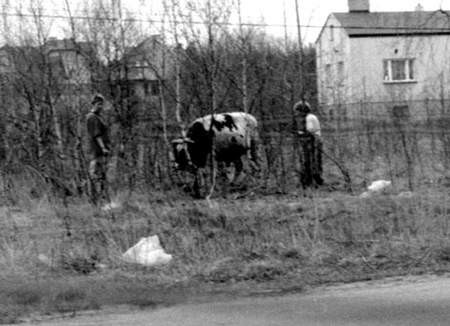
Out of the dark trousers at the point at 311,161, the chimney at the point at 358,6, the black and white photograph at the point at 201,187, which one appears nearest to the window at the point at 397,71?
the chimney at the point at 358,6

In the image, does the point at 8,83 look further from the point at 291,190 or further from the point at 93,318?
the point at 93,318

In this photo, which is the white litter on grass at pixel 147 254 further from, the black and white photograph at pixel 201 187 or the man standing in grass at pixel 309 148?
the man standing in grass at pixel 309 148

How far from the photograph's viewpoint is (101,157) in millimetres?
13922

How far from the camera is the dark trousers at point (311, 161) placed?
14914 mm

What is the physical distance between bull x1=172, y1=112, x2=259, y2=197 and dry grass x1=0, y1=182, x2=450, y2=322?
1440 millimetres

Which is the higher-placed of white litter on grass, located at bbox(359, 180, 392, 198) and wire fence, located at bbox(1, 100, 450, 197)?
wire fence, located at bbox(1, 100, 450, 197)

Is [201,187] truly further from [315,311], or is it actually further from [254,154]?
[315,311]

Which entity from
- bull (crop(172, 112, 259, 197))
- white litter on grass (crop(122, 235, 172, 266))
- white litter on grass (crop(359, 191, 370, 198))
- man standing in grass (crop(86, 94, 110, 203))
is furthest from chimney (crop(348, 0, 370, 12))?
white litter on grass (crop(122, 235, 172, 266))

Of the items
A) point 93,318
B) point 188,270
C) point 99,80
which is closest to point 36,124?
point 99,80

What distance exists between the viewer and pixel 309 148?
15.2 meters

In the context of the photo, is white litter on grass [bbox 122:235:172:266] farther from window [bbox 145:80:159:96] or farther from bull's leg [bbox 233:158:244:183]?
window [bbox 145:80:159:96]

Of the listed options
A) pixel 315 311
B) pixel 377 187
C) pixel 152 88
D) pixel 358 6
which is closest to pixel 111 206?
pixel 377 187

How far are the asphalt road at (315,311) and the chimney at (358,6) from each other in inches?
1827

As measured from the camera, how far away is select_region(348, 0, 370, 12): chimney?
176 ft
